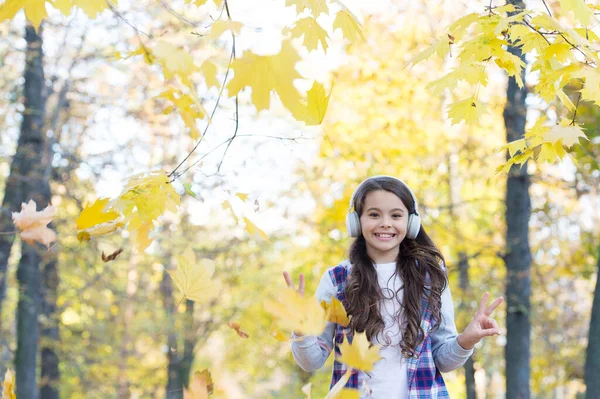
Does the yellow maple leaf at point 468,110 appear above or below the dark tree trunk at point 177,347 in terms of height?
above

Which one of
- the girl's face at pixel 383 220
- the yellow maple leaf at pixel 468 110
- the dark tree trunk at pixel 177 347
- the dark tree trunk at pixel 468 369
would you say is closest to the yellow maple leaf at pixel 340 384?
the girl's face at pixel 383 220

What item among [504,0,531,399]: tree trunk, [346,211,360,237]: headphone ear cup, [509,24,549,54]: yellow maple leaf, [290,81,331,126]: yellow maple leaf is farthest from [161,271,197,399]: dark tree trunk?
[290,81,331,126]: yellow maple leaf

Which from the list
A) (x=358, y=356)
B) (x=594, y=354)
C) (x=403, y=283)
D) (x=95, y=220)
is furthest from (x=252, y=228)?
(x=594, y=354)

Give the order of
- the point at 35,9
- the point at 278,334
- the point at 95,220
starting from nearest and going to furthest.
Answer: the point at 278,334 < the point at 35,9 < the point at 95,220

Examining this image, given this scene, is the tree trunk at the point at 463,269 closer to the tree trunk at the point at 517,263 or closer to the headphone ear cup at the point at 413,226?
the tree trunk at the point at 517,263

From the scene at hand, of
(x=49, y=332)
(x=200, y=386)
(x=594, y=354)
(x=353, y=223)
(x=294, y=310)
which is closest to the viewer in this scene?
(x=294, y=310)

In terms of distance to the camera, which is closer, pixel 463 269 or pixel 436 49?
pixel 436 49

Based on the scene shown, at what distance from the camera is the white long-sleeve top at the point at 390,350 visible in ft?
7.75

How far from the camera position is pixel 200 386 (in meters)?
1.51

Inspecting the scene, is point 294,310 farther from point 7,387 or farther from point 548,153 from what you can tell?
point 548,153

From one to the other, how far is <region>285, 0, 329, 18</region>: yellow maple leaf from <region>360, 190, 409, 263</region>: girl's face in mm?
934

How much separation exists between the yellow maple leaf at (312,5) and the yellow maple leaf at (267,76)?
1.46ft

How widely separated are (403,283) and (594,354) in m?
2.48

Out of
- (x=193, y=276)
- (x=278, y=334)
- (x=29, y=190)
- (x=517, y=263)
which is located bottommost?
(x=278, y=334)
